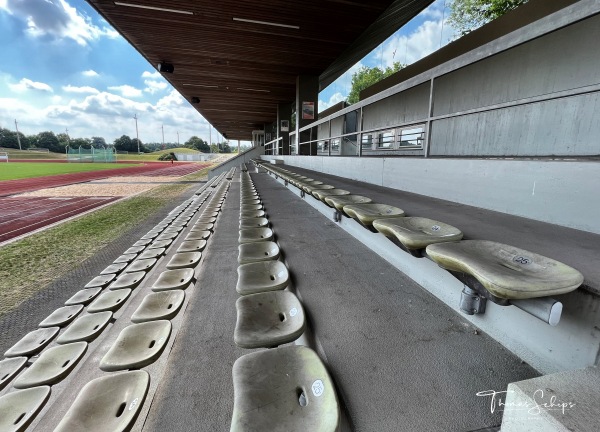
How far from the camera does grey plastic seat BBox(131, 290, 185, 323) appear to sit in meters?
1.43

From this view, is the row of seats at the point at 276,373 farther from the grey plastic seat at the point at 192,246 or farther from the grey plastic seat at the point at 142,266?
the grey plastic seat at the point at 142,266

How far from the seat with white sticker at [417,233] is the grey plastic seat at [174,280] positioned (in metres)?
1.30

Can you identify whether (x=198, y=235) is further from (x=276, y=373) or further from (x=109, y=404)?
(x=276, y=373)

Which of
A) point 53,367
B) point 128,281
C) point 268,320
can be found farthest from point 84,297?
point 268,320

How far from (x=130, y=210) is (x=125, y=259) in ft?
21.4

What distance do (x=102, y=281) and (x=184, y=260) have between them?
1.14 meters

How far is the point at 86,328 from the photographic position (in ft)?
5.28

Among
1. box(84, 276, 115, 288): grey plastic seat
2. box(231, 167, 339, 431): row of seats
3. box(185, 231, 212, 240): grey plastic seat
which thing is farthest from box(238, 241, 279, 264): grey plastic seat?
box(84, 276, 115, 288): grey plastic seat

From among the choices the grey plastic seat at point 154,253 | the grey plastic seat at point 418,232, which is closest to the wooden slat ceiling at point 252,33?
the grey plastic seat at point 154,253

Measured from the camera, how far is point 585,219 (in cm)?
132

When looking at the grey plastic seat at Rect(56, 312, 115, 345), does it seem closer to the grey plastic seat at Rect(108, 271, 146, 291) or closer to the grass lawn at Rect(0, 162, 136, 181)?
the grey plastic seat at Rect(108, 271, 146, 291)

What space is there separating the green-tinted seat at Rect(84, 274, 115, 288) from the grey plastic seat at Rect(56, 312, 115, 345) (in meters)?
0.87

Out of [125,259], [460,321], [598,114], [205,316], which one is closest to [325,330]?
[460,321]

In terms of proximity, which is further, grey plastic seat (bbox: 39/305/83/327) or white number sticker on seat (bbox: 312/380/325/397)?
grey plastic seat (bbox: 39/305/83/327)
